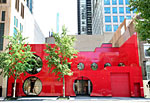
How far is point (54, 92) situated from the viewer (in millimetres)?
28781

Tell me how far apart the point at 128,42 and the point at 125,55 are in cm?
284

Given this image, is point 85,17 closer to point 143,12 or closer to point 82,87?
point 82,87

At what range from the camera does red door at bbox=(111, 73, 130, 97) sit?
28.1m

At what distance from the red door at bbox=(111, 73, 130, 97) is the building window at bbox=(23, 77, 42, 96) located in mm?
12390

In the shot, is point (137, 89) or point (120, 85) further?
point (120, 85)

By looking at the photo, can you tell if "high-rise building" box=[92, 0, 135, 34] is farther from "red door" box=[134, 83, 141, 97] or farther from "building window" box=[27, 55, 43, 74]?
"building window" box=[27, 55, 43, 74]

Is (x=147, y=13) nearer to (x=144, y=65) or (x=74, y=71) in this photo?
(x=144, y=65)

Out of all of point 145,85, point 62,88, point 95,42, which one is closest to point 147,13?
point 145,85

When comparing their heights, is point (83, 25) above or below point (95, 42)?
above

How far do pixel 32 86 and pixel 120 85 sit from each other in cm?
1479

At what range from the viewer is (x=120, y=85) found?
2823 cm

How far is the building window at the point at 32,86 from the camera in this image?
29.1m

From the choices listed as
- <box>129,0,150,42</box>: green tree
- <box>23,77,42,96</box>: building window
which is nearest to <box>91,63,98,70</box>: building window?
<box>23,77,42,96</box>: building window

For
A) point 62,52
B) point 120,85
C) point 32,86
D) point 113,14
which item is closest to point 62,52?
point 62,52
